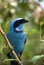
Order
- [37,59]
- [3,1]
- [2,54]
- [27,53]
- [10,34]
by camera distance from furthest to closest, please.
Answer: [3,1] < [27,53] < [10,34] < [2,54] < [37,59]

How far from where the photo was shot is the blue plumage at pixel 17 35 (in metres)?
1.81

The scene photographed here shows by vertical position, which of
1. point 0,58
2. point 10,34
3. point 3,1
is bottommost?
point 3,1

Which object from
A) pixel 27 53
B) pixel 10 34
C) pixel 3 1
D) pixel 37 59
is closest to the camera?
pixel 37 59

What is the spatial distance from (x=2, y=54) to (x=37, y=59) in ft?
0.56

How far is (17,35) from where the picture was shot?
185 centimetres

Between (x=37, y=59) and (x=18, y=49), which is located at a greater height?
(x=37, y=59)

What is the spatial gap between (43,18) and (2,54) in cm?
143

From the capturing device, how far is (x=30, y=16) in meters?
2.82

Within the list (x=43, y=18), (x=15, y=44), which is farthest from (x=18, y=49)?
(x=43, y=18)

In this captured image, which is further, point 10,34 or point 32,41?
point 32,41

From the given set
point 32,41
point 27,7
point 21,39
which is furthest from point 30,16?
point 21,39

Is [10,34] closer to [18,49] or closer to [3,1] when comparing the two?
[18,49]

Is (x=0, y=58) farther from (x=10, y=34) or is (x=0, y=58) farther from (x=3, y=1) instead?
(x=3, y=1)

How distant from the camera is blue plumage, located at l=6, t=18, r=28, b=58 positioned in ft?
5.94
